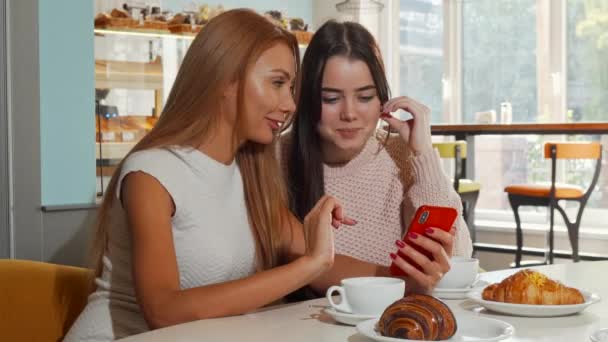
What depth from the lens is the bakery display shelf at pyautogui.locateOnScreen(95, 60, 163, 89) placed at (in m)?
4.87

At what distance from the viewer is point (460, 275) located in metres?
1.39

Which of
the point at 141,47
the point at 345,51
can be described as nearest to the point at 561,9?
the point at 141,47

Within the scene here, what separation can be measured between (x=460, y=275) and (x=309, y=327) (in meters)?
0.35

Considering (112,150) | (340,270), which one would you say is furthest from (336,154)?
(112,150)

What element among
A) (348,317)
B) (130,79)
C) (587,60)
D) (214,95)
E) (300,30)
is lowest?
(348,317)

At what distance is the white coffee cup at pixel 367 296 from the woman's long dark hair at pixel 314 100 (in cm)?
81

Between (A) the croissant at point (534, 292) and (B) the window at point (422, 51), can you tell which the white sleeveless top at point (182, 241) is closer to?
(A) the croissant at point (534, 292)

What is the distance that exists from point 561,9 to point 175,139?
5.69m

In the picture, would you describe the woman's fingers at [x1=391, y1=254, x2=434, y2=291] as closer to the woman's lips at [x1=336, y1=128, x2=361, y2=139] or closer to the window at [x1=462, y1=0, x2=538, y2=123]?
the woman's lips at [x1=336, y1=128, x2=361, y2=139]

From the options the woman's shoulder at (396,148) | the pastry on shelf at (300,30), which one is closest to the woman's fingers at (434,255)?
the woman's shoulder at (396,148)

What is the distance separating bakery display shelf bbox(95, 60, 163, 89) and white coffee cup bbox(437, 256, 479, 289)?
3.77m

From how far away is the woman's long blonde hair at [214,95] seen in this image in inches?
60.6

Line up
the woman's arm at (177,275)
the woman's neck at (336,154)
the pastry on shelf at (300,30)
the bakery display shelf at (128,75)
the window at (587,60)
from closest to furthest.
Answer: the woman's arm at (177,275), the woman's neck at (336,154), the bakery display shelf at (128,75), the pastry on shelf at (300,30), the window at (587,60)

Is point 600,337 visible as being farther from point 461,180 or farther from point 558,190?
point 461,180
